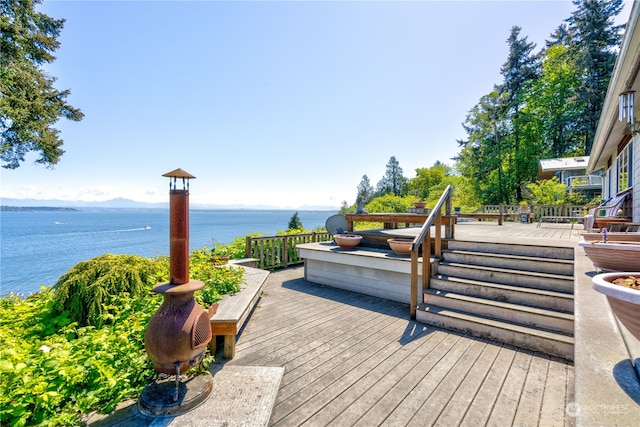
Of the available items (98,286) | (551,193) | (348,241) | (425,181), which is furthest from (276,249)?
A: (425,181)

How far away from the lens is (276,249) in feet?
23.1

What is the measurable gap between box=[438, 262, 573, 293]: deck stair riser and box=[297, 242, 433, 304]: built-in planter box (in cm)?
52

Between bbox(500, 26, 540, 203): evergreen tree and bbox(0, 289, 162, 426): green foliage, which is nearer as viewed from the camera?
bbox(0, 289, 162, 426): green foliage

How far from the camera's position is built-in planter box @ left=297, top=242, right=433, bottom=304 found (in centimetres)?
434

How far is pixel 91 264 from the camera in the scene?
Answer: 363 cm

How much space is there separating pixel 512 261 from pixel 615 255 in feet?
7.15

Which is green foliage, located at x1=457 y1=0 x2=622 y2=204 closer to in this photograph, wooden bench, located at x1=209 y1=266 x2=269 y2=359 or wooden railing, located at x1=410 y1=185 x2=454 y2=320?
wooden railing, located at x1=410 y1=185 x2=454 y2=320

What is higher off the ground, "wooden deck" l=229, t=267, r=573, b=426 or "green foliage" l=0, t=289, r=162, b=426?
"green foliage" l=0, t=289, r=162, b=426

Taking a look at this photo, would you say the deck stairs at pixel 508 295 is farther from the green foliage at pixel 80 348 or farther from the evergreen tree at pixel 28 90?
the evergreen tree at pixel 28 90

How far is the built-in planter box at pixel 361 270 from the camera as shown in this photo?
4340 millimetres

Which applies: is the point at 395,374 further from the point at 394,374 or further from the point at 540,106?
the point at 540,106

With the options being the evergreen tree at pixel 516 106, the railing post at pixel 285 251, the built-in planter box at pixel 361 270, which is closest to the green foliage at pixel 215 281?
the built-in planter box at pixel 361 270

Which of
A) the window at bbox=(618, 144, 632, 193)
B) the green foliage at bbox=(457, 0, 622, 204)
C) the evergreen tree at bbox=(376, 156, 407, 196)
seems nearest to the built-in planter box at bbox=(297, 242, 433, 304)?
the window at bbox=(618, 144, 632, 193)

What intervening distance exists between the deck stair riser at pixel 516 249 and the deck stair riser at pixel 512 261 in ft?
0.29
